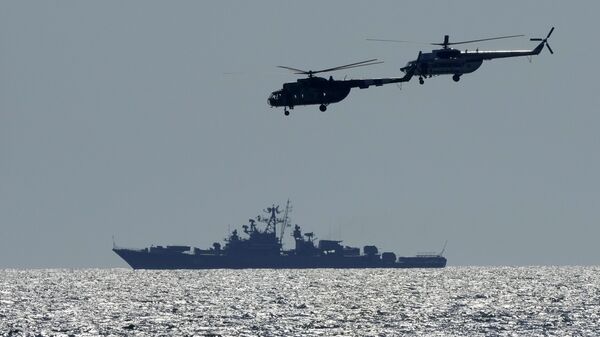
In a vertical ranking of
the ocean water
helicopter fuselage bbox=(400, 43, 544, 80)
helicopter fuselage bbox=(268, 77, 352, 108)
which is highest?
helicopter fuselage bbox=(400, 43, 544, 80)

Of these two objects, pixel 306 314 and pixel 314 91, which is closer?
pixel 314 91

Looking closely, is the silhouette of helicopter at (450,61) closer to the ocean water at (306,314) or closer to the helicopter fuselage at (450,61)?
the helicopter fuselage at (450,61)

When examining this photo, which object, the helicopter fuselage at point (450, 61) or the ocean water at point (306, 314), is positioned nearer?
the ocean water at point (306, 314)

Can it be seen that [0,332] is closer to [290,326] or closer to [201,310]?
[290,326]

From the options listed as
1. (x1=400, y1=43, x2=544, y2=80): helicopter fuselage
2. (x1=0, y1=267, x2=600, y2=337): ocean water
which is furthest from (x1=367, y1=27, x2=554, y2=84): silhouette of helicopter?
(x1=0, y1=267, x2=600, y2=337): ocean water

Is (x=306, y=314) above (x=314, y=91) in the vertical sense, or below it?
below

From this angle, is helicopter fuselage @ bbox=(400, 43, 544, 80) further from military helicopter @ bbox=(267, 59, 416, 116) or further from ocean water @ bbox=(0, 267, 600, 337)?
ocean water @ bbox=(0, 267, 600, 337)

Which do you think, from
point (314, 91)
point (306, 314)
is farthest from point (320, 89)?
point (306, 314)

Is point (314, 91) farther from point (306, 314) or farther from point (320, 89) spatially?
point (306, 314)

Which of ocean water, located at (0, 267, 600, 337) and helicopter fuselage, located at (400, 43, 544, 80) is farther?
helicopter fuselage, located at (400, 43, 544, 80)

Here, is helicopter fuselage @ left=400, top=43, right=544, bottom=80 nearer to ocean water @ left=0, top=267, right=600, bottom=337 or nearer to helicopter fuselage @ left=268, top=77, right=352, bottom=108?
helicopter fuselage @ left=268, top=77, right=352, bottom=108

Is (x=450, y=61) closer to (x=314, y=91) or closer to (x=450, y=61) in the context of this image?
(x=450, y=61)

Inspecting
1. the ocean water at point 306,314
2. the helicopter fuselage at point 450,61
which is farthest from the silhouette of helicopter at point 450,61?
the ocean water at point 306,314

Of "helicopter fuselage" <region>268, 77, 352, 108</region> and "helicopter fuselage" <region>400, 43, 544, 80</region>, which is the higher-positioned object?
"helicopter fuselage" <region>400, 43, 544, 80</region>
